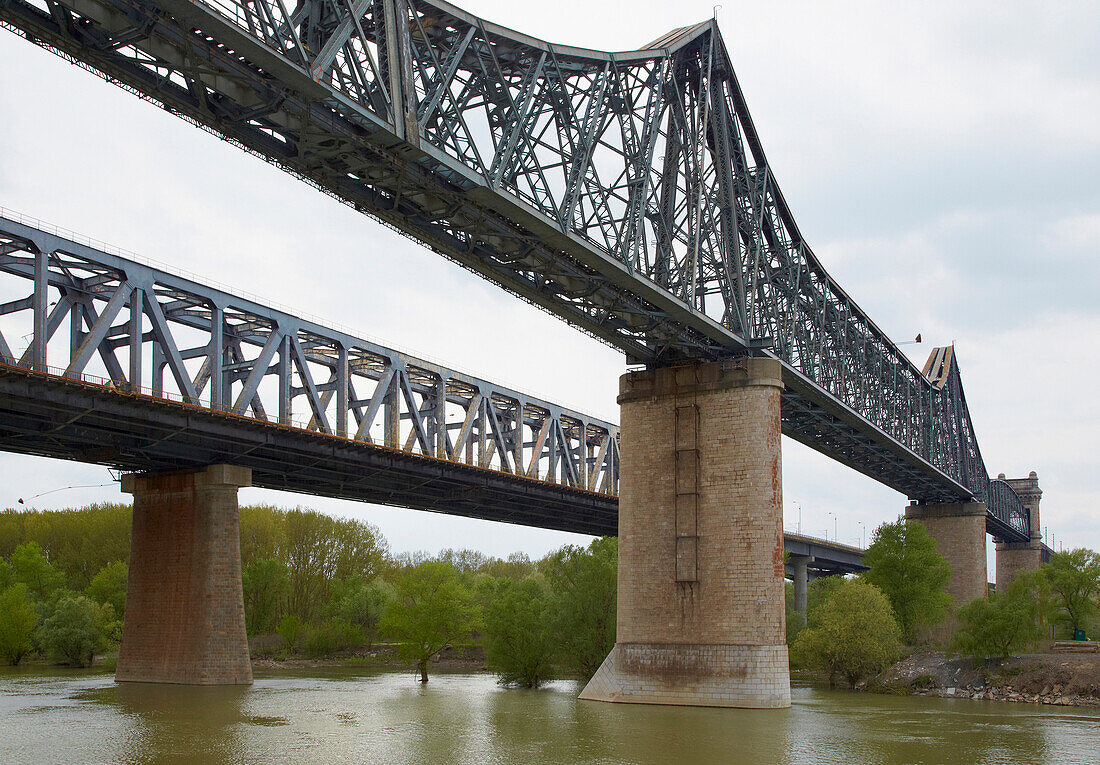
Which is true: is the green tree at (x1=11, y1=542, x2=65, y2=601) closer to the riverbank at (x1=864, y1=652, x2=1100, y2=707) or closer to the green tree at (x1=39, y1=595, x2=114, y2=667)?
the green tree at (x1=39, y1=595, x2=114, y2=667)

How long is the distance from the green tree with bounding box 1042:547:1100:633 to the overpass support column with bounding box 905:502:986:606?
20761mm

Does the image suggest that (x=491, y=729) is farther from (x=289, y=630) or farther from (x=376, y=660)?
(x=376, y=660)

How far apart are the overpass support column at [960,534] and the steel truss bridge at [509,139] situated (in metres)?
41.2

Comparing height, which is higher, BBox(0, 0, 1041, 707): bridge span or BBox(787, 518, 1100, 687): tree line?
BBox(0, 0, 1041, 707): bridge span

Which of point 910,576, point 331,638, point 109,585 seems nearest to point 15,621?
point 109,585

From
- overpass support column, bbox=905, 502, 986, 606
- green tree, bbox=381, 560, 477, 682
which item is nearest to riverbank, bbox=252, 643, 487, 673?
green tree, bbox=381, 560, 477, 682

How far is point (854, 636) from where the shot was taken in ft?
194

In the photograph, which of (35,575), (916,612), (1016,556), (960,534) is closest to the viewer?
(916,612)

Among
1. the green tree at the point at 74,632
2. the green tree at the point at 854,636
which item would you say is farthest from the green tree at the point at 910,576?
the green tree at the point at 74,632

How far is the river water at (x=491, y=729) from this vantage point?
2694 cm

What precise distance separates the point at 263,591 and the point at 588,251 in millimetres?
61916

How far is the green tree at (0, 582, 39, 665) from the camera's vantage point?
72.7 meters

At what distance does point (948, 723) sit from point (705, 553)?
1080 centimetres

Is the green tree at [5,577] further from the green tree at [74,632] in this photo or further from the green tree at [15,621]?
the green tree at [74,632]
